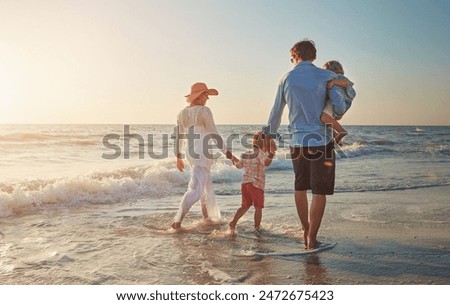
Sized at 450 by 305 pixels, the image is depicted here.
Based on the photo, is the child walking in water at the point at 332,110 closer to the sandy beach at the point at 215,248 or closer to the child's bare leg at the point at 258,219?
the sandy beach at the point at 215,248

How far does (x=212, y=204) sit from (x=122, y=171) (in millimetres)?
3487

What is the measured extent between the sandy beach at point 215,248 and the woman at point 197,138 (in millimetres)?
312

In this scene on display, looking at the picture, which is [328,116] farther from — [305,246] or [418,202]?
[418,202]

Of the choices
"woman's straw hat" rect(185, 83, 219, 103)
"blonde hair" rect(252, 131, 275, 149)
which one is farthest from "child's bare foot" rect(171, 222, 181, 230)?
"woman's straw hat" rect(185, 83, 219, 103)

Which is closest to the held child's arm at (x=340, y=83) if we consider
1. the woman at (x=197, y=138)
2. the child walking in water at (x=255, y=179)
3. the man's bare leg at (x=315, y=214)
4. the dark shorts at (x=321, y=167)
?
the dark shorts at (x=321, y=167)

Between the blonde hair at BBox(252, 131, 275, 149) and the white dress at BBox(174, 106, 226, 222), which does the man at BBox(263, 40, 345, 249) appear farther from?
the white dress at BBox(174, 106, 226, 222)

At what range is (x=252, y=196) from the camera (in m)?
4.00

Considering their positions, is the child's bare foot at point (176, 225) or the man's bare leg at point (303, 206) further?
the child's bare foot at point (176, 225)

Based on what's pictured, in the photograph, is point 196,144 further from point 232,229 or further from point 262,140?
point 232,229

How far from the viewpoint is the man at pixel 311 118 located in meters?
3.13

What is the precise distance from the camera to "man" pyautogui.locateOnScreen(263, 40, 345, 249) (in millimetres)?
3129

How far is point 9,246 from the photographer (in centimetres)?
354

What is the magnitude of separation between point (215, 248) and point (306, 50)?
166 centimetres

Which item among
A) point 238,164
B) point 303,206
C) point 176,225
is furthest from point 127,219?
point 303,206
